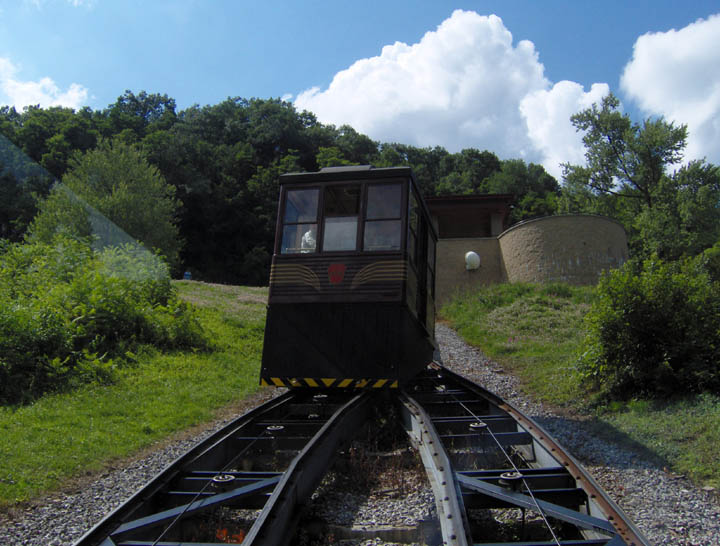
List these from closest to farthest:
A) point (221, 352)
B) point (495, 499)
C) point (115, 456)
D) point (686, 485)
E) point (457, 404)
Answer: point (495, 499), point (686, 485), point (115, 456), point (457, 404), point (221, 352)

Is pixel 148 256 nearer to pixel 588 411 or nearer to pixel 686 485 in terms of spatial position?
pixel 588 411

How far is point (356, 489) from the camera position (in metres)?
4.74

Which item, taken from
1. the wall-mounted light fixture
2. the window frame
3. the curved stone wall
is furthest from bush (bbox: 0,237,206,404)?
the curved stone wall

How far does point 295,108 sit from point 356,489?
75.6 meters

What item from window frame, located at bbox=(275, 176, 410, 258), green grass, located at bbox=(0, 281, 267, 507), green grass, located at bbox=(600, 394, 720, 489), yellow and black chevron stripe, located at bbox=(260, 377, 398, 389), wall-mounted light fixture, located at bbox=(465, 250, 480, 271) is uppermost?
wall-mounted light fixture, located at bbox=(465, 250, 480, 271)

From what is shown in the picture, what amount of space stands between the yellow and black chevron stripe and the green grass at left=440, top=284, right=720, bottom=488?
9.20 feet

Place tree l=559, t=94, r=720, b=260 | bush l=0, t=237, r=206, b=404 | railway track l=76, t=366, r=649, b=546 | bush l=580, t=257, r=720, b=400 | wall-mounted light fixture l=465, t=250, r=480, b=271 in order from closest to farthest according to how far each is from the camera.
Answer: railway track l=76, t=366, r=649, b=546
bush l=580, t=257, r=720, b=400
bush l=0, t=237, r=206, b=404
wall-mounted light fixture l=465, t=250, r=480, b=271
tree l=559, t=94, r=720, b=260

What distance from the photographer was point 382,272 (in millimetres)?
6879

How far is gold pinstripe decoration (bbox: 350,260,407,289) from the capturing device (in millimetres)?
6836

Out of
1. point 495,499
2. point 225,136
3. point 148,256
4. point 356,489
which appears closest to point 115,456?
point 356,489

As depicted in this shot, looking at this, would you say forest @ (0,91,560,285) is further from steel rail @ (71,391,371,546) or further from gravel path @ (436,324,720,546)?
gravel path @ (436,324,720,546)

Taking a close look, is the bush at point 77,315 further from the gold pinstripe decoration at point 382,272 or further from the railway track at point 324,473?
the gold pinstripe decoration at point 382,272

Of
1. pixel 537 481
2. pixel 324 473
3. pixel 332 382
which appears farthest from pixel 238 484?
pixel 332 382

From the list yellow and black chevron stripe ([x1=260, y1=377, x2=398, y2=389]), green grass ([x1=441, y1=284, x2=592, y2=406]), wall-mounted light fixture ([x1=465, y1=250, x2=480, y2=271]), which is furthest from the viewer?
wall-mounted light fixture ([x1=465, y1=250, x2=480, y2=271])
